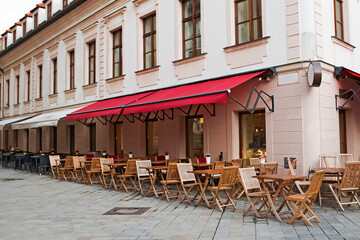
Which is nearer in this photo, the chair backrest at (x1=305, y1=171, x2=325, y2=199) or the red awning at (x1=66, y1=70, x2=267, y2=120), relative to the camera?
the chair backrest at (x1=305, y1=171, x2=325, y2=199)

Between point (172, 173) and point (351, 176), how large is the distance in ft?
12.0

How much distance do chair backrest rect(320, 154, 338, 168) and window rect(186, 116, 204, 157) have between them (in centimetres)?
382

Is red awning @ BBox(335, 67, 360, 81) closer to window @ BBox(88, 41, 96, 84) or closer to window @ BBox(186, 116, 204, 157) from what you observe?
window @ BBox(186, 116, 204, 157)

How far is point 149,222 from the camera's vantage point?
5.83m

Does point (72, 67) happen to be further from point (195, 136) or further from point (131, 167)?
point (131, 167)

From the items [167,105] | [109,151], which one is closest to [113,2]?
[109,151]

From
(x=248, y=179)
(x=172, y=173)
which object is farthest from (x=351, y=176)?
(x=172, y=173)

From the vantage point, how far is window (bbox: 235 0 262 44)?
9.19m

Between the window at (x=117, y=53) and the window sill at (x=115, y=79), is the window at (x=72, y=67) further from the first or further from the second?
the window at (x=117, y=53)

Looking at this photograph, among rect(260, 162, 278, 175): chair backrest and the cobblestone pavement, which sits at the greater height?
rect(260, 162, 278, 175): chair backrest

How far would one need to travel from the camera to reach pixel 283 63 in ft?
27.7

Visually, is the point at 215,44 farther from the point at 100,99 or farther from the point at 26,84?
the point at 26,84

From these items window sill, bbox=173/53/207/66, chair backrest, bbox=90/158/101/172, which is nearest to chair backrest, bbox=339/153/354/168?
window sill, bbox=173/53/207/66

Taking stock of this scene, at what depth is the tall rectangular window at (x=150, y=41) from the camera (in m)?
12.6
